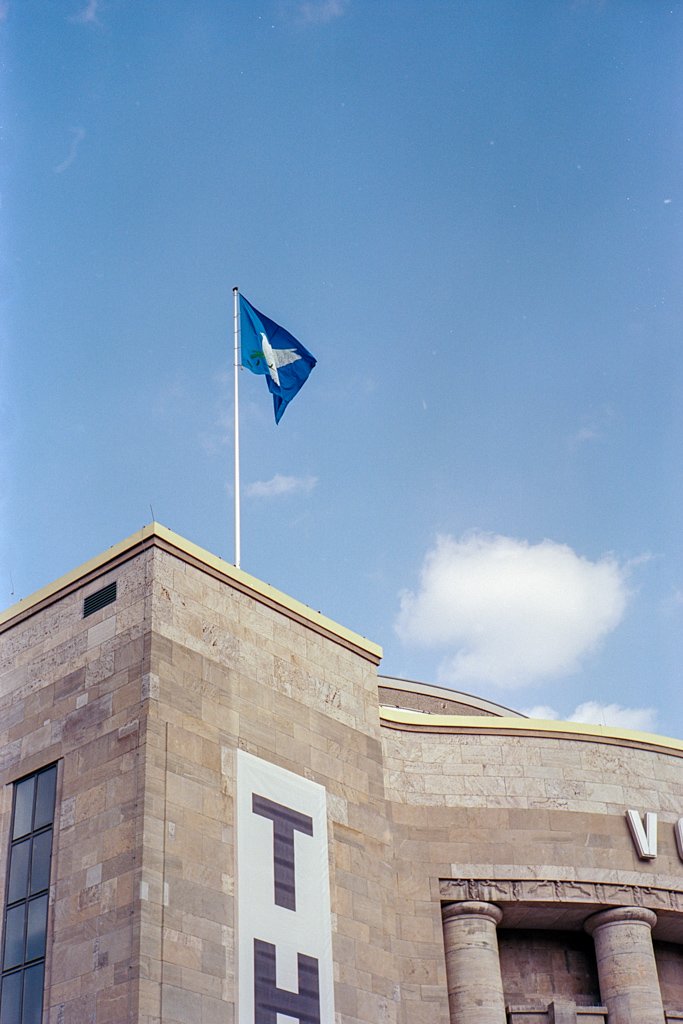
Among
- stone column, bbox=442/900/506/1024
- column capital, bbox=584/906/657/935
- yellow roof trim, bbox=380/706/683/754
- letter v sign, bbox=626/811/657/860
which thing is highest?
yellow roof trim, bbox=380/706/683/754

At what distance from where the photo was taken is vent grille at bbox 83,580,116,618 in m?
34.7

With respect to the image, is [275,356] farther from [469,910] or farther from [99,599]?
[469,910]

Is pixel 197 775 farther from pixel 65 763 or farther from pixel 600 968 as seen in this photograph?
pixel 600 968

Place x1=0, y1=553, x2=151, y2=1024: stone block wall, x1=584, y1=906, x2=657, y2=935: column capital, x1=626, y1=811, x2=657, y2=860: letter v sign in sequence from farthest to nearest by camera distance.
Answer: x1=626, y1=811, x2=657, y2=860: letter v sign → x1=584, y1=906, x2=657, y2=935: column capital → x1=0, y1=553, x2=151, y2=1024: stone block wall

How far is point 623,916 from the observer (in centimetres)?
3894

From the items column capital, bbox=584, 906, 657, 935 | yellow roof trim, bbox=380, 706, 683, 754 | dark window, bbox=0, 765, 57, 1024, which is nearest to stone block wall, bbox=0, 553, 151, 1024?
dark window, bbox=0, 765, 57, 1024

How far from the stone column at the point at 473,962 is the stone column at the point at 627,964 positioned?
110 inches

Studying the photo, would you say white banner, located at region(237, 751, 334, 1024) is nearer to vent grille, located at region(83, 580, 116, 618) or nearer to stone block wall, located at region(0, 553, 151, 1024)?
stone block wall, located at region(0, 553, 151, 1024)

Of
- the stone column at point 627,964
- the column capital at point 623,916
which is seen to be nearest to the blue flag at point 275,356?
the column capital at point 623,916

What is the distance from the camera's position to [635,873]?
39.7 meters

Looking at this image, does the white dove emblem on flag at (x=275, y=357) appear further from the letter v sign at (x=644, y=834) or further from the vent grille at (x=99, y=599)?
the letter v sign at (x=644, y=834)

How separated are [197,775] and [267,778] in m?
2.42

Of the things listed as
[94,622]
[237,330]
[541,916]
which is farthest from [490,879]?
[237,330]

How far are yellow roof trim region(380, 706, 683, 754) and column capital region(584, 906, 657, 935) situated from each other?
4890mm
